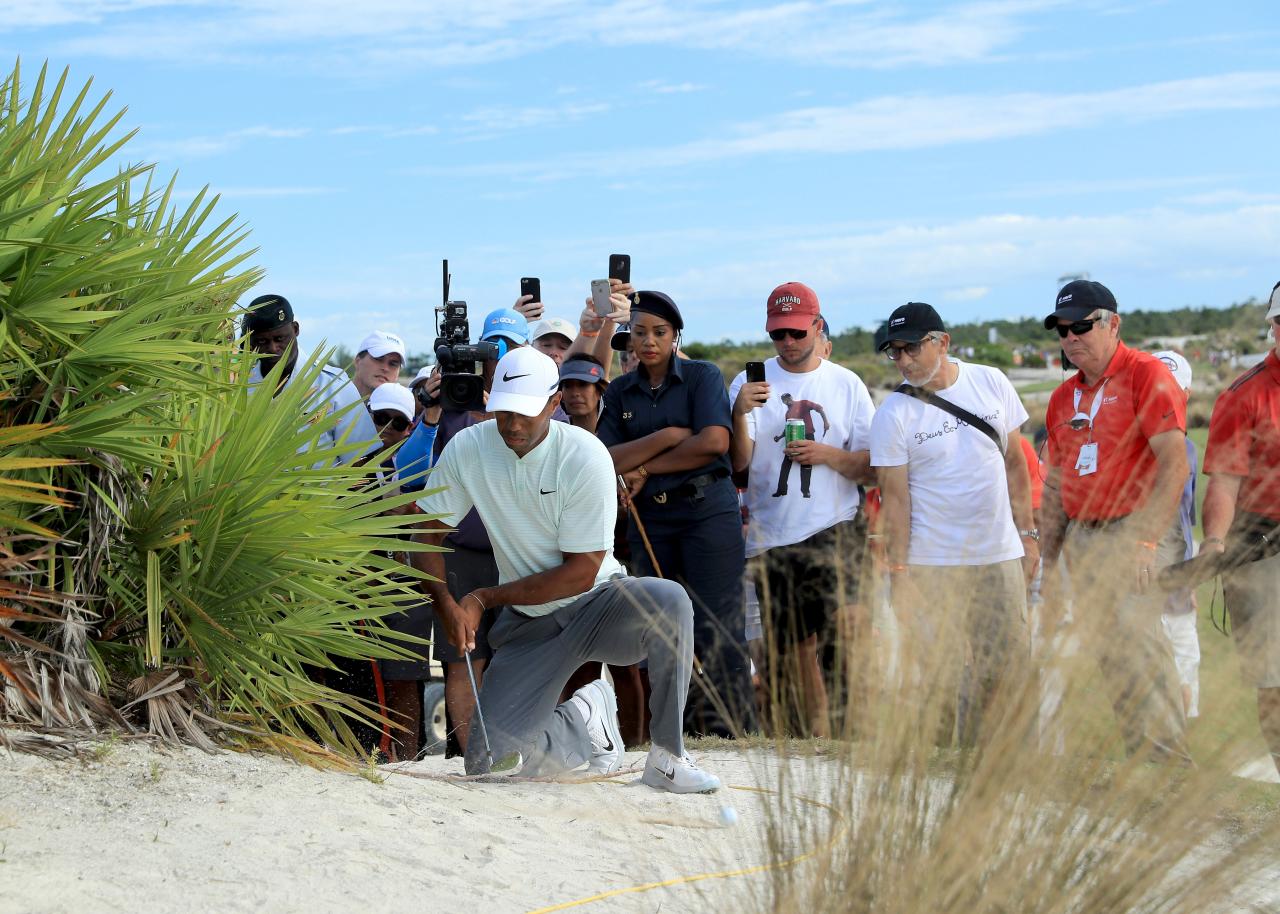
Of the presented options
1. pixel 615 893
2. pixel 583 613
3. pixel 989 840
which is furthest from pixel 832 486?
pixel 989 840

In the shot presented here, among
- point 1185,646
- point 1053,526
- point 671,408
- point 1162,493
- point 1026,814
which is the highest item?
point 671,408

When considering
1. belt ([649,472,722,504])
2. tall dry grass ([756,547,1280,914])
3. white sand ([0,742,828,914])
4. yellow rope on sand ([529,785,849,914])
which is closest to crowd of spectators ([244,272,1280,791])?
belt ([649,472,722,504])

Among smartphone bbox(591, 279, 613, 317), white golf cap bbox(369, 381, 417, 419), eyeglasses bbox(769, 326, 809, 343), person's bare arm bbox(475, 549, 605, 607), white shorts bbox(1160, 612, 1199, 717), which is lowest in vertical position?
white shorts bbox(1160, 612, 1199, 717)

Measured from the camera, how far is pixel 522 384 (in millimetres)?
5832

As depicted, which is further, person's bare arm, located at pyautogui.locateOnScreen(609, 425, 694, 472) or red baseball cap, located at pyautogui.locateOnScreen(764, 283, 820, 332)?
red baseball cap, located at pyautogui.locateOnScreen(764, 283, 820, 332)

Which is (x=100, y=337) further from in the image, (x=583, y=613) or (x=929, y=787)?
(x=929, y=787)

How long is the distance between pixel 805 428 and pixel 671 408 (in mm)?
705

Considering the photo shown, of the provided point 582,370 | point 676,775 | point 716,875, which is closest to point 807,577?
point 676,775

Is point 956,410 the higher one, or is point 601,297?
point 601,297

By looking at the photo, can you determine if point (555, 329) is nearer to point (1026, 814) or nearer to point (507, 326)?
point (507, 326)

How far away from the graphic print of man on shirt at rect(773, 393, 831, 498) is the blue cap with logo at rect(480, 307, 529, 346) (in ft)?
5.12

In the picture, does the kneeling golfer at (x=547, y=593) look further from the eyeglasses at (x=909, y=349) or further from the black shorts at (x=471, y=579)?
the eyeglasses at (x=909, y=349)

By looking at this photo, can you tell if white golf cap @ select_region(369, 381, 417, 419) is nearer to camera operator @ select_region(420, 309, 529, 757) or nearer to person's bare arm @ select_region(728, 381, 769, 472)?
camera operator @ select_region(420, 309, 529, 757)

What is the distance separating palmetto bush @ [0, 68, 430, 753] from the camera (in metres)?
4.61
